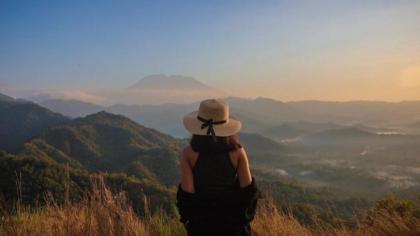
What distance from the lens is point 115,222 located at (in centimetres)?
441

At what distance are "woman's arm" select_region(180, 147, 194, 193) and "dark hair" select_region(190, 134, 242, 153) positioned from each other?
0.09 m

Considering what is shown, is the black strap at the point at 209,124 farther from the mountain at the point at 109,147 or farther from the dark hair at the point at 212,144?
the mountain at the point at 109,147

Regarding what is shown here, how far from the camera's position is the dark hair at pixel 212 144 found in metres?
3.20

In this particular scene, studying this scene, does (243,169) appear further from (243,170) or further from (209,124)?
(209,124)

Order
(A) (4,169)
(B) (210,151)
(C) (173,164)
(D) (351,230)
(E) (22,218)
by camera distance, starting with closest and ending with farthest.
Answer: (B) (210,151) → (E) (22,218) → (D) (351,230) → (A) (4,169) → (C) (173,164)

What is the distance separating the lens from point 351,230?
17.1 feet

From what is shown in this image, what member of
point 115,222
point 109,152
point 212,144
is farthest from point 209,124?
point 109,152

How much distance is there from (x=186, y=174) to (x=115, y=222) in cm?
167

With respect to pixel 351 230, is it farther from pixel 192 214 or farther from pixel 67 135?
pixel 67 135

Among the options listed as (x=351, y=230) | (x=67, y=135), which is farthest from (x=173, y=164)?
(x=351, y=230)

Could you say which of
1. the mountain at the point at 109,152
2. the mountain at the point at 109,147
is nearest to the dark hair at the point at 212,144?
the mountain at the point at 109,152

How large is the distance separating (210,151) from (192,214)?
55 centimetres

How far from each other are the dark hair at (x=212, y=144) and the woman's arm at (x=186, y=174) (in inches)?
3.7

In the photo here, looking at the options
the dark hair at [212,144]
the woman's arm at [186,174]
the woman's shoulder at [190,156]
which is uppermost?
the dark hair at [212,144]
